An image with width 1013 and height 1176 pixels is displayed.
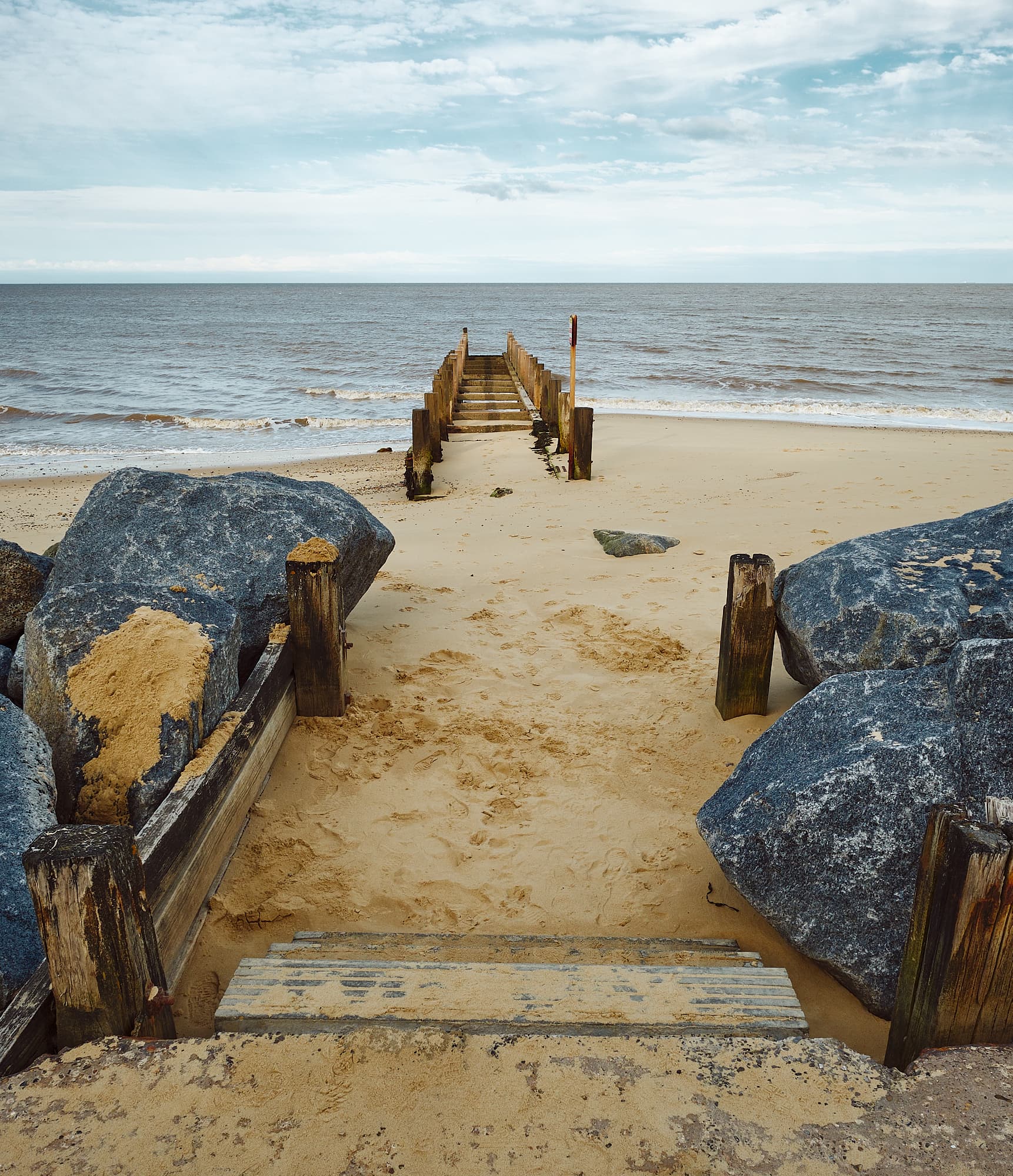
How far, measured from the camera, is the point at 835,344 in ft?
129

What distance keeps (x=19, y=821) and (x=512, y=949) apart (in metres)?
1.70

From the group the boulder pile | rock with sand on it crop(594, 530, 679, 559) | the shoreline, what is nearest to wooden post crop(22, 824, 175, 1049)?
the boulder pile

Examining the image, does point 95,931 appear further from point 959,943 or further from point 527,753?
point 527,753

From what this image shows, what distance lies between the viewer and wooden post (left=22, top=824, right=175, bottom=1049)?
195 cm

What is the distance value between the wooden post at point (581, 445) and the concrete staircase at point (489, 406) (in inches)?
183

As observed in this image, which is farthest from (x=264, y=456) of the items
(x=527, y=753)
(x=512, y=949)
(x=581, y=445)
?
(x=512, y=949)

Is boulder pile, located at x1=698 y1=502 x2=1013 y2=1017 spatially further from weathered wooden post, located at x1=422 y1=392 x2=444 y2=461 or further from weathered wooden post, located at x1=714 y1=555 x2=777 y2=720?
weathered wooden post, located at x1=422 y1=392 x2=444 y2=461

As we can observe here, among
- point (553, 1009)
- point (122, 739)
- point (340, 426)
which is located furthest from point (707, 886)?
point (340, 426)

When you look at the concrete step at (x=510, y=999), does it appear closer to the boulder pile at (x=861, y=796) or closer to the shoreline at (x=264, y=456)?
the boulder pile at (x=861, y=796)

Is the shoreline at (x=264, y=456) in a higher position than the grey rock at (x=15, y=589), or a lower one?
lower

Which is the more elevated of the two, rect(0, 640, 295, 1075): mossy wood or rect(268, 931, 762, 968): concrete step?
rect(0, 640, 295, 1075): mossy wood

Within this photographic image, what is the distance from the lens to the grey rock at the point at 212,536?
170 inches

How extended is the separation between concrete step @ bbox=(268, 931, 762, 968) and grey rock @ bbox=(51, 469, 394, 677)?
192 centimetres

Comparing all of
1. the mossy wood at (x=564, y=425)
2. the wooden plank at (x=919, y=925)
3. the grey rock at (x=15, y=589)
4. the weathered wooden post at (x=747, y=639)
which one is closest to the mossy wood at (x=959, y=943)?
the wooden plank at (x=919, y=925)
